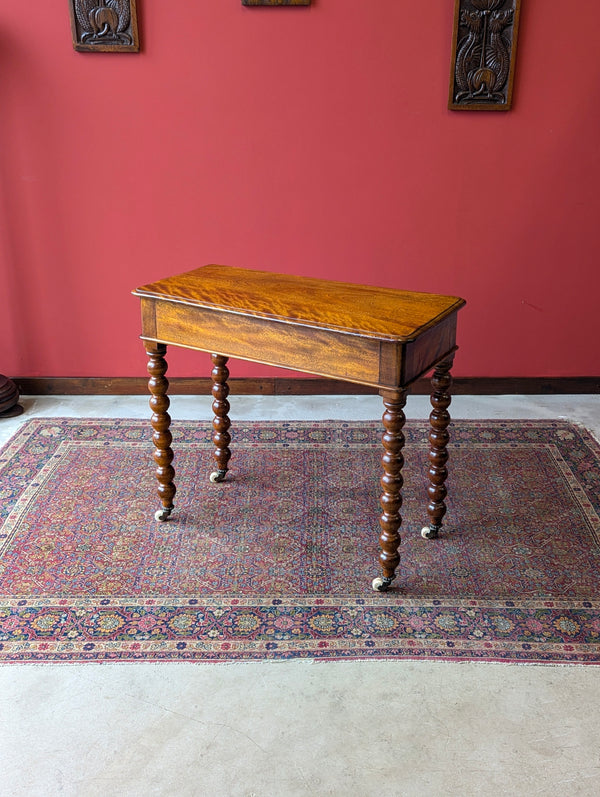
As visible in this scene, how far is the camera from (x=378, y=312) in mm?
2428

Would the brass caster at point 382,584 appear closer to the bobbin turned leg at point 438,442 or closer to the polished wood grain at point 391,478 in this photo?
the polished wood grain at point 391,478

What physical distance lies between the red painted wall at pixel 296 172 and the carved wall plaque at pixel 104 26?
0.18 ft

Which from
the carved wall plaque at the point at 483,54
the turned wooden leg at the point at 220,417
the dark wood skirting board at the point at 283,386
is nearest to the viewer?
the turned wooden leg at the point at 220,417

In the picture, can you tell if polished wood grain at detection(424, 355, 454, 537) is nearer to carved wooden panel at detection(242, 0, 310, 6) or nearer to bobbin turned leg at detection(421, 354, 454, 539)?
bobbin turned leg at detection(421, 354, 454, 539)

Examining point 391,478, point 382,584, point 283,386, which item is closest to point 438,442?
point 391,478

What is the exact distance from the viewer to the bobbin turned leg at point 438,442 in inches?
105

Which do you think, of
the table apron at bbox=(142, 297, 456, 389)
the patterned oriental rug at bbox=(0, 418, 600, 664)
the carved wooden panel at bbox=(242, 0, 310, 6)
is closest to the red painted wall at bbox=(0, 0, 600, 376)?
the carved wooden panel at bbox=(242, 0, 310, 6)

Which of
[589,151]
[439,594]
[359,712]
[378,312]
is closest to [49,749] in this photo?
[359,712]

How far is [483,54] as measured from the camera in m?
3.65

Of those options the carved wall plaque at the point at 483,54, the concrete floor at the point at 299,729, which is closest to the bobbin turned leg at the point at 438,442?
the concrete floor at the point at 299,729

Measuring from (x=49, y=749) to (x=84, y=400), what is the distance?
2.39 meters

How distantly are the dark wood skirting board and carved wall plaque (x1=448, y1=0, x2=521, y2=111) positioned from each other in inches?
54.2

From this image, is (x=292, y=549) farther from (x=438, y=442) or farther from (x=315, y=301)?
(x=315, y=301)

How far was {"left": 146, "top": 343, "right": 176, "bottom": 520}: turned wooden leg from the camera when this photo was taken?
279 cm
